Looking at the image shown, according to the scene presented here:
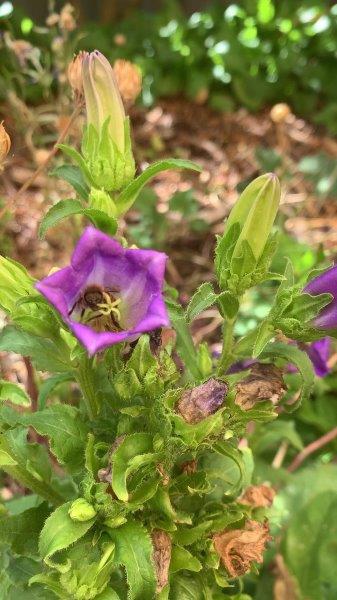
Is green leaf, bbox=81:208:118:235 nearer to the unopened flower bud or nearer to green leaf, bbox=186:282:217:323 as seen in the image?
green leaf, bbox=186:282:217:323

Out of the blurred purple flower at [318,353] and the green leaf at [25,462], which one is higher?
the green leaf at [25,462]

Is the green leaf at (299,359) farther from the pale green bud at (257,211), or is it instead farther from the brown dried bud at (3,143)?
the brown dried bud at (3,143)

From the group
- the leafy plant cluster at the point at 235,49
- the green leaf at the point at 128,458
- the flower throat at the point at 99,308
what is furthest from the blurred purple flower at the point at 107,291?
the leafy plant cluster at the point at 235,49

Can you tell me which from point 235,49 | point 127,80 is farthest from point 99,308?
point 235,49

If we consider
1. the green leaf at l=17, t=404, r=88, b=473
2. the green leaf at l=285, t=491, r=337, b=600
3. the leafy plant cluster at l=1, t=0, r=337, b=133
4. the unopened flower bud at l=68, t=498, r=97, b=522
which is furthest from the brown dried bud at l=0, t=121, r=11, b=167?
the leafy plant cluster at l=1, t=0, r=337, b=133

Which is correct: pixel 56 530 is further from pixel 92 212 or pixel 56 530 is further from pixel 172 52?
pixel 172 52

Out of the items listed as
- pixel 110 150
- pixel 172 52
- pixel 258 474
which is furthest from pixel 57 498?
pixel 172 52
